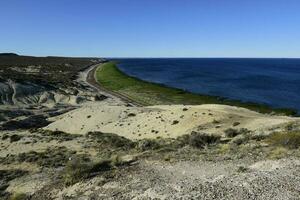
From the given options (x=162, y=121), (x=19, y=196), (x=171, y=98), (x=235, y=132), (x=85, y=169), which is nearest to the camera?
(x=19, y=196)

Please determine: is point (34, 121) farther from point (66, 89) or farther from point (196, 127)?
point (66, 89)

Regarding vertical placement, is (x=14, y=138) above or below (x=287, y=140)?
below

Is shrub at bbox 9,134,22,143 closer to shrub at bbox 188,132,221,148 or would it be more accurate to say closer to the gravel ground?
shrub at bbox 188,132,221,148

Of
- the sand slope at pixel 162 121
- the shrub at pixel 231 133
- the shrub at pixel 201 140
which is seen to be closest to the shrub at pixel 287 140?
the shrub at pixel 201 140

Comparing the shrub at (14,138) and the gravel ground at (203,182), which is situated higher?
the gravel ground at (203,182)

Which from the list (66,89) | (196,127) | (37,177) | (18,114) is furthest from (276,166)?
(66,89)

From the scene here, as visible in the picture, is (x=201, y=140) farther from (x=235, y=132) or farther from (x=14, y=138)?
(x=14, y=138)

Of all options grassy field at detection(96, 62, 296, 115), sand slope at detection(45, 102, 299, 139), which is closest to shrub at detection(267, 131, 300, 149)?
sand slope at detection(45, 102, 299, 139)

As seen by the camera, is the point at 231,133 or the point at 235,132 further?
the point at 235,132

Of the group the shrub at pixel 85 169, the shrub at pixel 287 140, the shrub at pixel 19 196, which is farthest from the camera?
the shrub at pixel 287 140

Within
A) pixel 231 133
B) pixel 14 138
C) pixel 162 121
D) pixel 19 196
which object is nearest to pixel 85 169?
pixel 19 196

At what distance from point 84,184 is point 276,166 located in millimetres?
8188

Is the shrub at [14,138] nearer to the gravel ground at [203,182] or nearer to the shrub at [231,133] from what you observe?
Result: the shrub at [231,133]

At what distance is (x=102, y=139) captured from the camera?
3077 cm
